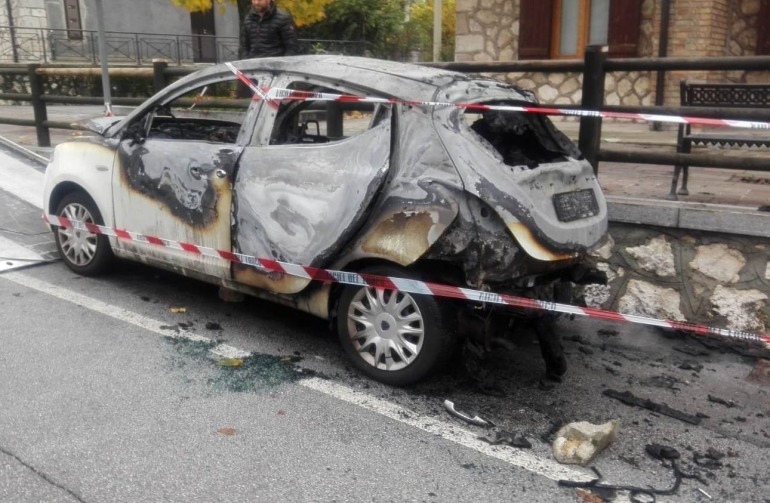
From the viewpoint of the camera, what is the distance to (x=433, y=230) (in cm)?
399

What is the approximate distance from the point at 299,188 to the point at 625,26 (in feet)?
29.5

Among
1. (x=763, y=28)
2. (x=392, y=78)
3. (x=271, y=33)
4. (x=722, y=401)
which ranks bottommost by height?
(x=722, y=401)

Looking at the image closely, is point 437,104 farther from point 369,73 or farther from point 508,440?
point 508,440

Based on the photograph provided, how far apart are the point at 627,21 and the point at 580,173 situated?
8407 mm

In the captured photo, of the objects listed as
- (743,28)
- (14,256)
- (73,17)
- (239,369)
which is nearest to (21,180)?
(14,256)

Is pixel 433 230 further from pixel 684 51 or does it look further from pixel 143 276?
pixel 684 51

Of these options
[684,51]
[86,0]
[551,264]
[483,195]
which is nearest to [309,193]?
[483,195]

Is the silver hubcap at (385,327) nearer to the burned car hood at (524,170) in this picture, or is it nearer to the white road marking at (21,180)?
the burned car hood at (524,170)

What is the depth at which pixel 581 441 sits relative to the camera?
3631 millimetres

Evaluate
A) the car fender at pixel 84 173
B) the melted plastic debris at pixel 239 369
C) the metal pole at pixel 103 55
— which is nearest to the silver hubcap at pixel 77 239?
the car fender at pixel 84 173

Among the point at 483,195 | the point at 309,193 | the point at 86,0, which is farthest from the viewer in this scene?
the point at 86,0

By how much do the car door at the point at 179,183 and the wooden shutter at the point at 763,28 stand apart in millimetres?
9997

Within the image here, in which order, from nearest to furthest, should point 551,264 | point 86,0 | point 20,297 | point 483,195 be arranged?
point 483,195, point 551,264, point 20,297, point 86,0

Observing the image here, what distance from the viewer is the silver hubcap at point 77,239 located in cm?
606
